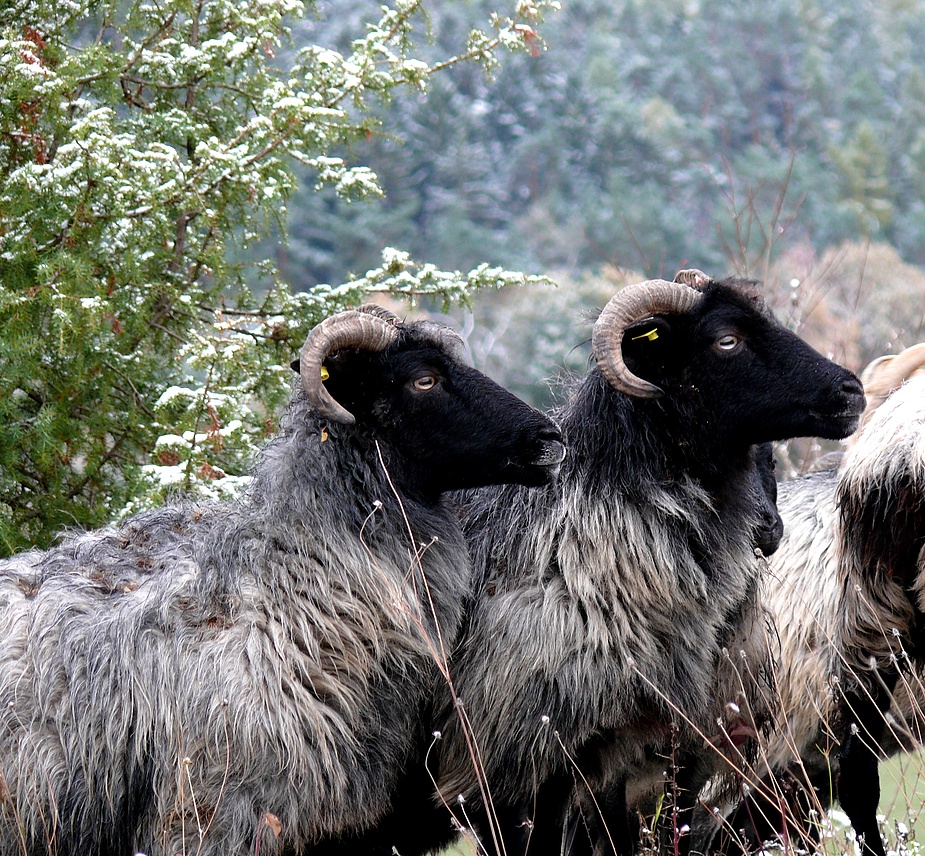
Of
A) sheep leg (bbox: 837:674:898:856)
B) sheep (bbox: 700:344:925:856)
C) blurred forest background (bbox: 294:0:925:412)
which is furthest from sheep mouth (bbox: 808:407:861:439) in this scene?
blurred forest background (bbox: 294:0:925:412)

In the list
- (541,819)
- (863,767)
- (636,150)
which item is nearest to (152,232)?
(541,819)

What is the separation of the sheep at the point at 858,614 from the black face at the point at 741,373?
663 millimetres

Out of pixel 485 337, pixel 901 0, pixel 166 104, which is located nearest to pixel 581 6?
pixel 901 0

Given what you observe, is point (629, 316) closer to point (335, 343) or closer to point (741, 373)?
point (741, 373)

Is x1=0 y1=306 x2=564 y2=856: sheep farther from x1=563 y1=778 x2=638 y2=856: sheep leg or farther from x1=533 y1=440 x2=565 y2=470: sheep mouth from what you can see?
x1=563 y1=778 x2=638 y2=856: sheep leg

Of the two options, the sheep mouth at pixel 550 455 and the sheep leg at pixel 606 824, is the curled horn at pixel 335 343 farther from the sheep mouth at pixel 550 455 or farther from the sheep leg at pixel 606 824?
the sheep leg at pixel 606 824

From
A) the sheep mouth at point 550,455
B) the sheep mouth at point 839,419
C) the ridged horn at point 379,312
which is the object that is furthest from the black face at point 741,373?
the ridged horn at point 379,312

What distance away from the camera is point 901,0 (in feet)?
233

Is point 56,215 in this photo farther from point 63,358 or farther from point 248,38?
point 248,38

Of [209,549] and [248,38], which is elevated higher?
[248,38]

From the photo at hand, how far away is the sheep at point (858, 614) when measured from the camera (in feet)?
19.4

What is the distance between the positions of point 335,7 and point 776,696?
5282 cm

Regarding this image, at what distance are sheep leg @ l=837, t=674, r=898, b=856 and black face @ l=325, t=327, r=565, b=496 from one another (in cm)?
205

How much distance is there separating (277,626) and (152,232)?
10.4 ft
